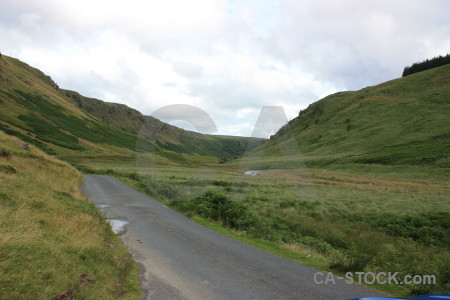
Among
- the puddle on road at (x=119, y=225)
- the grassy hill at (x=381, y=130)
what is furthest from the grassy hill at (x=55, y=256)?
the grassy hill at (x=381, y=130)

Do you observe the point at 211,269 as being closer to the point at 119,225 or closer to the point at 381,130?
the point at 119,225

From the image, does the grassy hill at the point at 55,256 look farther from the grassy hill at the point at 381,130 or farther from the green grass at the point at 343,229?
the grassy hill at the point at 381,130

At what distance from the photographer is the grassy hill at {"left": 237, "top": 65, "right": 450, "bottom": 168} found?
82.6 m

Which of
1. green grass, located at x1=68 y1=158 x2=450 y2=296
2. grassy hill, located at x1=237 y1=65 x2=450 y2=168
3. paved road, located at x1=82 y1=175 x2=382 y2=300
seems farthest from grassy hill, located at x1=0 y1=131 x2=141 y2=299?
grassy hill, located at x1=237 y1=65 x2=450 y2=168

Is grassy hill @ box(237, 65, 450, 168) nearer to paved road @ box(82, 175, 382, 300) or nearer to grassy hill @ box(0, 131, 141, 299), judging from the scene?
paved road @ box(82, 175, 382, 300)

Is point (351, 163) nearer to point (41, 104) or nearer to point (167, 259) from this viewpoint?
point (167, 259)

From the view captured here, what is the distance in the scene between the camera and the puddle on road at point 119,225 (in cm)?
1526

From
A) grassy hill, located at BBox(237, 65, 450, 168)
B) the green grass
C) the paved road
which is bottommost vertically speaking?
the paved road

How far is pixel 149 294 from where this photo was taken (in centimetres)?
822

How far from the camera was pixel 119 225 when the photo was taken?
16.5 meters

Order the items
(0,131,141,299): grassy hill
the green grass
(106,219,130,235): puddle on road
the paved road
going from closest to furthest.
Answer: (0,131,141,299): grassy hill, the paved road, the green grass, (106,219,130,235): puddle on road

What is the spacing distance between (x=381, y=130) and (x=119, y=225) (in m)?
112

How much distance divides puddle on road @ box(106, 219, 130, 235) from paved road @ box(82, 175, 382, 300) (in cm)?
32

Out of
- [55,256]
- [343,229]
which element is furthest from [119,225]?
[343,229]
